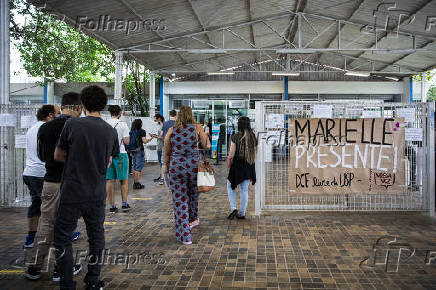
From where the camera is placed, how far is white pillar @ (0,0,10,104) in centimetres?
670

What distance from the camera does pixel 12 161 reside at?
6.68 meters

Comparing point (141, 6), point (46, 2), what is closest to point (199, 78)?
point (141, 6)

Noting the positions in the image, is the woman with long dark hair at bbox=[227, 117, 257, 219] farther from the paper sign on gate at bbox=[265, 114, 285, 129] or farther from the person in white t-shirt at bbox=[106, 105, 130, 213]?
the person in white t-shirt at bbox=[106, 105, 130, 213]

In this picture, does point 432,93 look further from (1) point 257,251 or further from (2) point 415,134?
(1) point 257,251

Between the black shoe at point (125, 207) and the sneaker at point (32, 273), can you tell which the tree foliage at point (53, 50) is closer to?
the black shoe at point (125, 207)

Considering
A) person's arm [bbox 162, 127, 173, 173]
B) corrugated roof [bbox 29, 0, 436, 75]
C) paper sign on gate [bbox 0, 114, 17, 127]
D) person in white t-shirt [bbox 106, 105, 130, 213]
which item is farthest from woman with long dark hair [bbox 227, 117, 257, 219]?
corrugated roof [bbox 29, 0, 436, 75]

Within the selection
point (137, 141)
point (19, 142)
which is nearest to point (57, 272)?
point (19, 142)

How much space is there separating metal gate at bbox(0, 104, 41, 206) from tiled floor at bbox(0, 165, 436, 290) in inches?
16.8
